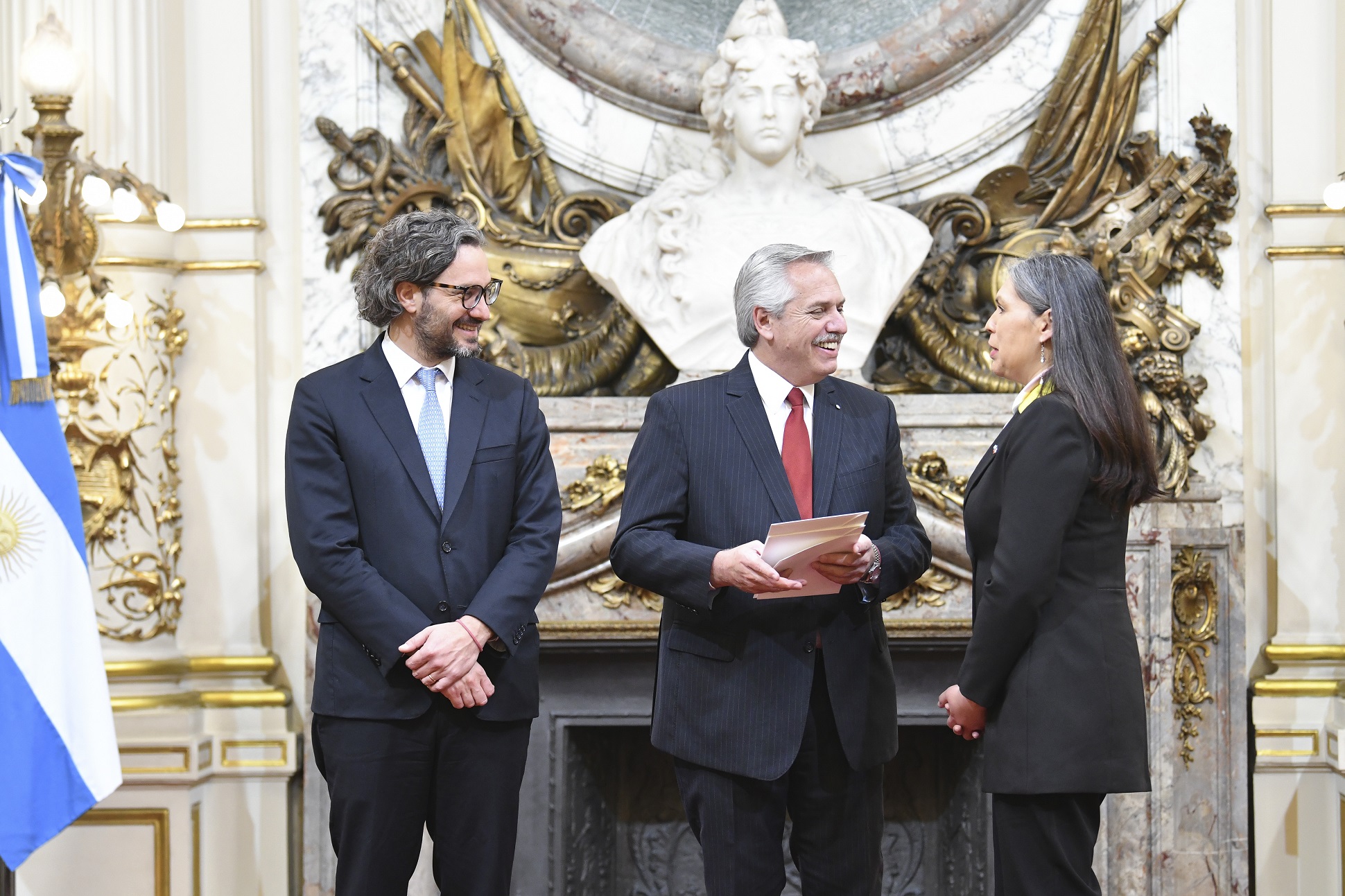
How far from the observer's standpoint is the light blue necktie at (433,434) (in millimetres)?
2998

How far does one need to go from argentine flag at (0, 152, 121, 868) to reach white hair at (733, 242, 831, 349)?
1911mm

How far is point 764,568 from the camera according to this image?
2693 millimetres

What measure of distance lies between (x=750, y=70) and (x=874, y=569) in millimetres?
2272

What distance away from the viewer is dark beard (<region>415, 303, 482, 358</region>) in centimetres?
300

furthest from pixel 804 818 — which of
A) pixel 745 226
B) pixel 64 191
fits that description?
pixel 64 191

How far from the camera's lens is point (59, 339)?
4398mm

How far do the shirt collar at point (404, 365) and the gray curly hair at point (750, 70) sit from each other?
6.31 ft

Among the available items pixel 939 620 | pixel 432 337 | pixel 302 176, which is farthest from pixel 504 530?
pixel 302 176

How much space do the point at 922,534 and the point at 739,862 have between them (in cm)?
76

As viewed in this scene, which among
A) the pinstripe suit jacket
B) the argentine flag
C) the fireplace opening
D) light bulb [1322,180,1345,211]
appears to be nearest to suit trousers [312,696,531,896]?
the pinstripe suit jacket

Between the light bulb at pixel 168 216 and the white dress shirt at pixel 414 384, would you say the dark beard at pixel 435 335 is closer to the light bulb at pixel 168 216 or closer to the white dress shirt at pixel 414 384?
the white dress shirt at pixel 414 384

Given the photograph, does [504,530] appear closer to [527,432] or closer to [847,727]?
[527,432]

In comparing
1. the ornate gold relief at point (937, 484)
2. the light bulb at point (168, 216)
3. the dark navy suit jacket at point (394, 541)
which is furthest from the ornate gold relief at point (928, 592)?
the light bulb at point (168, 216)

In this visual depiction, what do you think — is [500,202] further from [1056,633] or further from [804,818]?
[1056,633]
